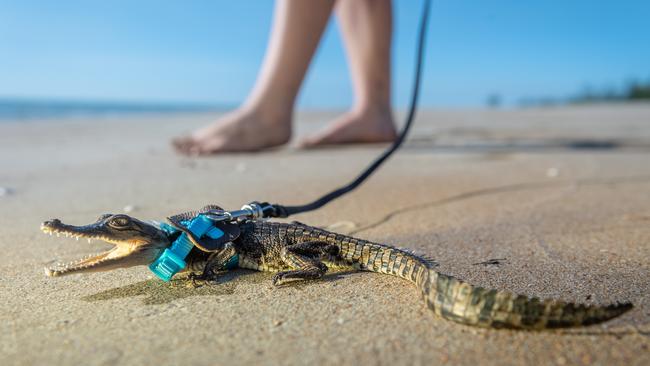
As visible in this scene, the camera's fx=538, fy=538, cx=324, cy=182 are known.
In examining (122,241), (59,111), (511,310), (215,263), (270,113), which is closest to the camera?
(511,310)

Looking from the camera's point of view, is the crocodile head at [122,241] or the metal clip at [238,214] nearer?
the crocodile head at [122,241]

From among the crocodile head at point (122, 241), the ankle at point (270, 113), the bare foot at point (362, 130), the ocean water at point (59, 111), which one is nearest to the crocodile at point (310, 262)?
the crocodile head at point (122, 241)

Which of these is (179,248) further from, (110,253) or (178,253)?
(110,253)

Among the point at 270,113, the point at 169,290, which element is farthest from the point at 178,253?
the point at 270,113

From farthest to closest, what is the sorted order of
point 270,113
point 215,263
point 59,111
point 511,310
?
point 59,111, point 270,113, point 215,263, point 511,310

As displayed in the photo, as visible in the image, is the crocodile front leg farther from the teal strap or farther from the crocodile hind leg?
the crocodile hind leg

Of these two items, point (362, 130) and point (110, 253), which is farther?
point (362, 130)

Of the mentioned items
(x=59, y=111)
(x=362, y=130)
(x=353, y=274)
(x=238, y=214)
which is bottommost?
(x=59, y=111)

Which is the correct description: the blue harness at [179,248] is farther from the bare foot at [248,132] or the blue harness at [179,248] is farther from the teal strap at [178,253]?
the bare foot at [248,132]
